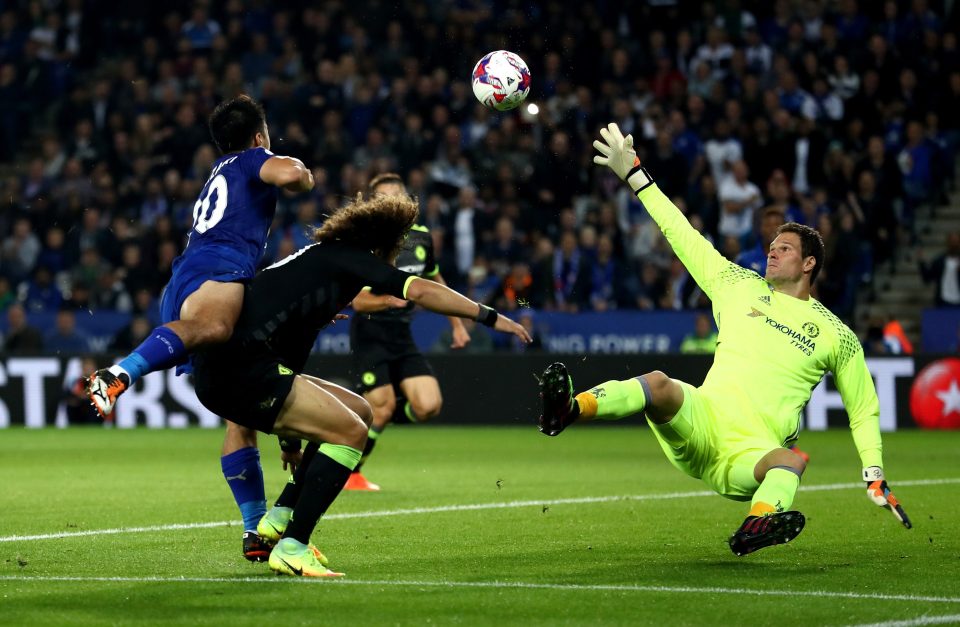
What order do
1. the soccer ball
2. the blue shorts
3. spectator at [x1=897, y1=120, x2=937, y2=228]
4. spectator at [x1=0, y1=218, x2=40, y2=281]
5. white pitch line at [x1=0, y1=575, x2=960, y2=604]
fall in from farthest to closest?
spectator at [x1=0, y1=218, x2=40, y2=281]
spectator at [x1=897, y1=120, x2=937, y2=228]
the soccer ball
the blue shorts
white pitch line at [x1=0, y1=575, x2=960, y2=604]

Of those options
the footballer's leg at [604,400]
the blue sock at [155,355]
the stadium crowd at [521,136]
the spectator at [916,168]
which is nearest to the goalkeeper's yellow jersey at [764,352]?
the footballer's leg at [604,400]

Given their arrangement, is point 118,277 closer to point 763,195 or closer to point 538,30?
point 538,30

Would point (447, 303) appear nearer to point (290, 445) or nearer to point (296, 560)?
point (296, 560)

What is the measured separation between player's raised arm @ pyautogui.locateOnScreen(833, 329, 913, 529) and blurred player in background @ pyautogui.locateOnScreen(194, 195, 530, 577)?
1.66m

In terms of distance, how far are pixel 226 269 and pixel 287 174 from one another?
0.53m

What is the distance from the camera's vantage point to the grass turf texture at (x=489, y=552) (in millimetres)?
6102

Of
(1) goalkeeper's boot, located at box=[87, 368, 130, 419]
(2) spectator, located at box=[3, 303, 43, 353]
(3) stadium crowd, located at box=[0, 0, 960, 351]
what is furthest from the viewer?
(2) spectator, located at box=[3, 303, 43, 353]

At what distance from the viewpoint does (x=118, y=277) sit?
22000 mm

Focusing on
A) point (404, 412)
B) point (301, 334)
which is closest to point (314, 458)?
point (301, 334)

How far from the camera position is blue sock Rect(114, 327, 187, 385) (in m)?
6.90

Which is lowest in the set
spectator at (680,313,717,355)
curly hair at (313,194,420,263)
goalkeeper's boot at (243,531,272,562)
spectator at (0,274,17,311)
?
spectator at (0,274,17,311)

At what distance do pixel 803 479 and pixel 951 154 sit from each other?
32.5ft

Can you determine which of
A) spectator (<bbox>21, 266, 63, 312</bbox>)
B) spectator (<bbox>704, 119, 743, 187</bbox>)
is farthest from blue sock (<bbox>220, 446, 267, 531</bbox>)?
spectator (<bbox>21, 266, 63, 312</bbox>)

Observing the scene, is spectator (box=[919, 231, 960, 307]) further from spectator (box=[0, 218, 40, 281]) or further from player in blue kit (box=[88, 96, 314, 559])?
player in blue kit (box=[88, 96, 314, 559])
